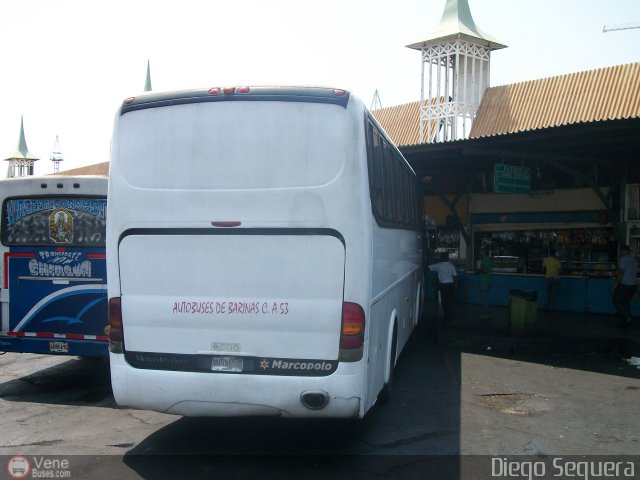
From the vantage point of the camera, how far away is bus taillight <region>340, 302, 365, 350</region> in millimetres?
5551

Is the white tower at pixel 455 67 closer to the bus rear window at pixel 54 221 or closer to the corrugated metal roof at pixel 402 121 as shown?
the corrugated metal roof at pixel 402 121

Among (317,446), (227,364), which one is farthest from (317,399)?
(317,446)

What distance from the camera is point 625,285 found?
46.4 ft

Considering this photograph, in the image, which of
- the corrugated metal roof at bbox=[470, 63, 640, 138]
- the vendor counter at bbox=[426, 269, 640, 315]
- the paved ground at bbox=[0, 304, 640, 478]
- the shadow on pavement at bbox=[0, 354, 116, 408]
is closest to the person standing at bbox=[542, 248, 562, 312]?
the vendor counter at bbox=[426, 269, 640, 315]

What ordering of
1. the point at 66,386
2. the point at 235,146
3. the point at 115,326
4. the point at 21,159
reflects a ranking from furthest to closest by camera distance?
1. the point at 21,159
2. the point at 66,386
3. the point at 115,326
4. the point at 235,146

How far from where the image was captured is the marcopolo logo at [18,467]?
18.6 feet

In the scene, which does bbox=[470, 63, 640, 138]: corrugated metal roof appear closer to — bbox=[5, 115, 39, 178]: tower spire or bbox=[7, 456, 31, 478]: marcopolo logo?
bbox=[7, 456, 31, 478]: marcopolo logo

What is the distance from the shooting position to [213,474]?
5.65 meters

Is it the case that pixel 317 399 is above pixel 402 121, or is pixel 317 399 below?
below

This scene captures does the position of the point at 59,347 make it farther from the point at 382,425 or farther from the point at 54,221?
the point at 382,425

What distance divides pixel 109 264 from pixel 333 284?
2.15 meters

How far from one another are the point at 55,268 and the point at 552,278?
40.3 feet

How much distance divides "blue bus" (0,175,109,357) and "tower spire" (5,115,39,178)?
97.7 meters

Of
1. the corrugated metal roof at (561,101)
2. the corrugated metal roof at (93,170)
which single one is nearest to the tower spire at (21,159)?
the corrugated metal roof at (93,170)
